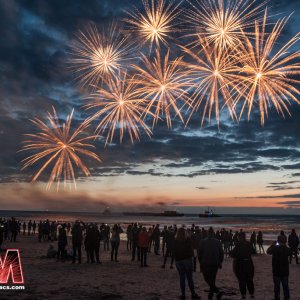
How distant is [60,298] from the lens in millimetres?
9117

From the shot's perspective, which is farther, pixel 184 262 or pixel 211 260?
pixel 184 262

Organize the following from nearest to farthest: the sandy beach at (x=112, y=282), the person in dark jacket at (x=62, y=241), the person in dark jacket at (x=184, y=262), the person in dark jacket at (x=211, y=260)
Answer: the person in dark jacket at (x=211, y=260) → the person in dark jacket at (x=184, y=262) → the sandy beach at (x=112, y=282) → the person in dark jacket at (x=62, y=241)

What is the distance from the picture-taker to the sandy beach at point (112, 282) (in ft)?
31.6

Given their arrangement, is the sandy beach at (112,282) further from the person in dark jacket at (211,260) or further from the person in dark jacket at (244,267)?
the person in dark jacket at (211,260)

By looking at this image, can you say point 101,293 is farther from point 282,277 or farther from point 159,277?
point 282,277

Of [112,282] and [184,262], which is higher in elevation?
[184,262]

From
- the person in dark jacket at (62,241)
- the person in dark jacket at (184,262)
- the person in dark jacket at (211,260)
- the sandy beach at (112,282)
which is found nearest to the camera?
the person in dark jacket at (211,260)

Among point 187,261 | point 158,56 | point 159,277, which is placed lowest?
point 159,277

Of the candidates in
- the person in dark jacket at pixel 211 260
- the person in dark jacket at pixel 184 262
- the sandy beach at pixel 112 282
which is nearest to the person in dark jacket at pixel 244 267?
the person in dark jacket at pixel 211 260

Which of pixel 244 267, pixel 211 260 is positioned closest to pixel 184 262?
pixel 211 260

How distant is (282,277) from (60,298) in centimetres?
506

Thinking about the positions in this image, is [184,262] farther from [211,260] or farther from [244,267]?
[244,267]

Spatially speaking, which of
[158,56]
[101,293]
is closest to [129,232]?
[158,56]

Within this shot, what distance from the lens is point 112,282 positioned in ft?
37.9
